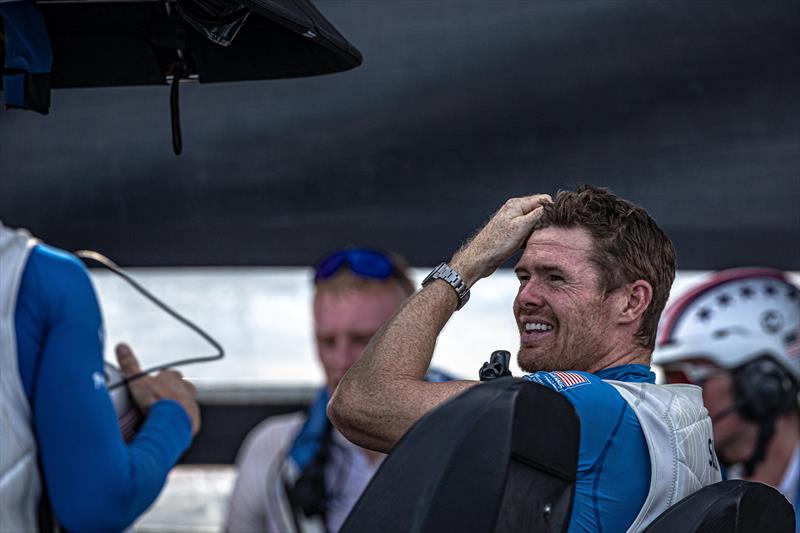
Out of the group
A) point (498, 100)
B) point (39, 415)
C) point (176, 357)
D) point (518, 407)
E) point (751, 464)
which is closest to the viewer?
point (518, 407)

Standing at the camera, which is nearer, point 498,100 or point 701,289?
point 498,100

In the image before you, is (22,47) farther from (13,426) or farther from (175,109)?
(13,426)

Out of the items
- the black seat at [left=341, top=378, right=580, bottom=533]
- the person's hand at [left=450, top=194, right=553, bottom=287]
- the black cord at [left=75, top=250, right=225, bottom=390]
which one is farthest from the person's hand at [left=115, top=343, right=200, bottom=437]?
the black seat at [left=341, top=378, right=580, bottom=533]

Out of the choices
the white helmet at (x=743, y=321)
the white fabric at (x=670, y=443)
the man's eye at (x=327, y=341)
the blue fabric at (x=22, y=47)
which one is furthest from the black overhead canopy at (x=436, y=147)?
the white fabric at (x=670, y=443)

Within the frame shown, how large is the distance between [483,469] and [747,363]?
1907 mm

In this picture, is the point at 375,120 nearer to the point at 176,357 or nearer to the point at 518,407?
the point at 176,357

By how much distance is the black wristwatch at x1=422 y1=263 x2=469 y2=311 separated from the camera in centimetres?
160

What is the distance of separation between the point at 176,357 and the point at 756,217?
1332 mm

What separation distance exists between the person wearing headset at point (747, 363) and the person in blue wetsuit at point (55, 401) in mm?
1623

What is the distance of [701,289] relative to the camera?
281 cm

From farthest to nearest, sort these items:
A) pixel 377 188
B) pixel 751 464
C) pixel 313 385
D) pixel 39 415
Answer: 1. pixel 313 385
2. pixel 751 464
3. pixel 377 188
4. pixel 39 415

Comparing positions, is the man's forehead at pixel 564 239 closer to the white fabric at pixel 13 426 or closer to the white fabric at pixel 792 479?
the white fabric at pixel 13 426

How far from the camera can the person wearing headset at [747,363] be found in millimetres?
2711

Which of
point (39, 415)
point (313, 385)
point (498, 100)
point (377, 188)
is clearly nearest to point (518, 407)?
point (39, 415)
